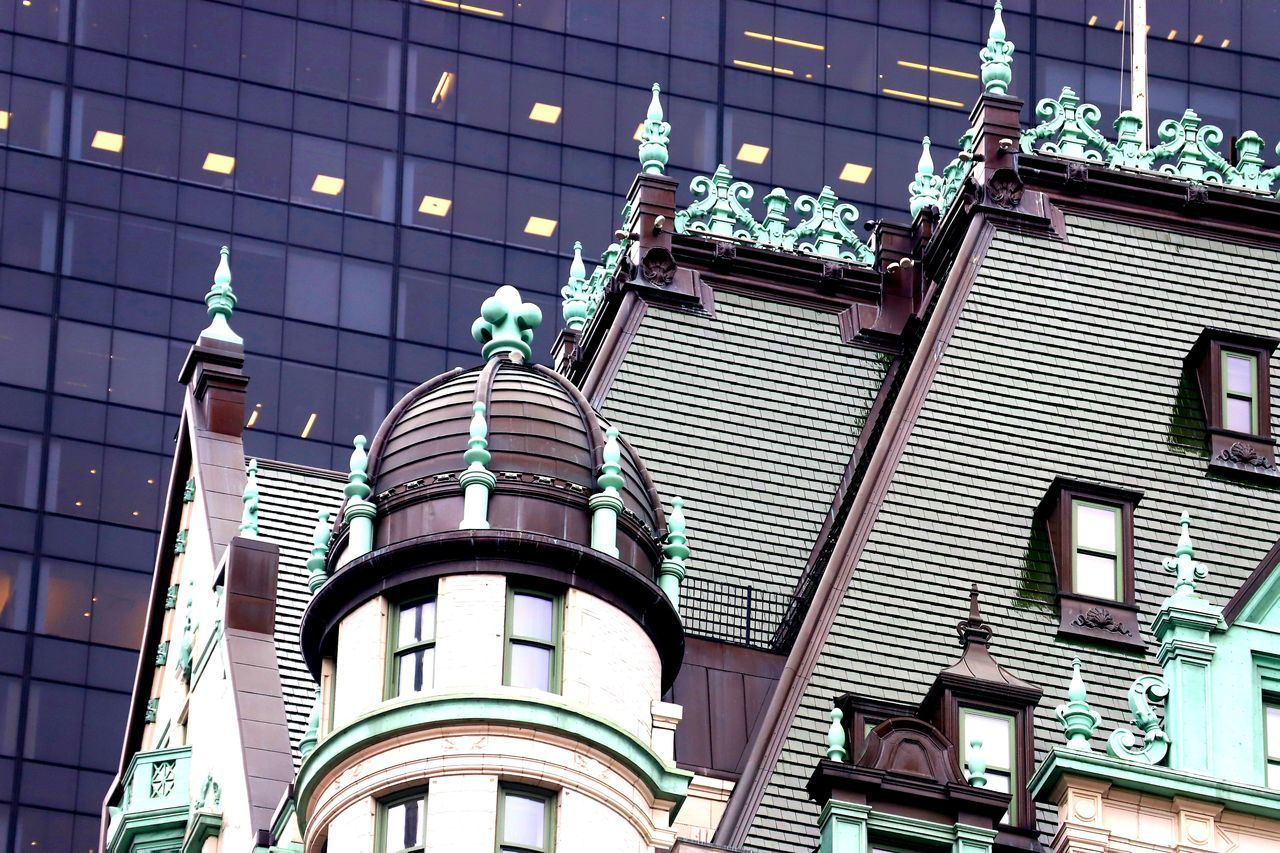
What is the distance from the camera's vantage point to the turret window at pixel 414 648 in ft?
143

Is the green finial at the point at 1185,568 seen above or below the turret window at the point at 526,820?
above

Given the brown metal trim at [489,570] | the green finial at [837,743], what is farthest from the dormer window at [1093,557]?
the brown metal trim at [489,570]

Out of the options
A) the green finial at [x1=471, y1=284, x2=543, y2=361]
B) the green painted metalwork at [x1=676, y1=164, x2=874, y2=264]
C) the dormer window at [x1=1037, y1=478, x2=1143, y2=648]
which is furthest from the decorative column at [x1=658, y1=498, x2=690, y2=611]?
the green painted metalwork at [x1=676, y1=164, x2=874, y2=264]

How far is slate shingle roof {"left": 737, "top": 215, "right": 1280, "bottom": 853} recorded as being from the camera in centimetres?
4644

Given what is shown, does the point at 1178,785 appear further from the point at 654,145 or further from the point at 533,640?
the point at 654,145

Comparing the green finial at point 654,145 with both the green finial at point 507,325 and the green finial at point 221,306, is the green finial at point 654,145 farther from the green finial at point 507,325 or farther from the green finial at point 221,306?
the green finial at point 221,306

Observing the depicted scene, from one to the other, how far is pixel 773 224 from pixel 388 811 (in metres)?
15.4

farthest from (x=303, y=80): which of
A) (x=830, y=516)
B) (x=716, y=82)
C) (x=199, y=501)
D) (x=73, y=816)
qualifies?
(x=830, y=516)

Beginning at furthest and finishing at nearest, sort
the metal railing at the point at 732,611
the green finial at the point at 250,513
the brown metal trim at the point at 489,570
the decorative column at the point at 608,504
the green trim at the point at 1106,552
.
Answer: the green finial at the point at 250,513 → the metal railing at the point at 732,611 → the green trim at the point at 1106,552 → the decorative column at the point at 608,504 → the brown metal trim at the point at 489,570

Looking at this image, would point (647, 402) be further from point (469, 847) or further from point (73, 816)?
point (73, 816)

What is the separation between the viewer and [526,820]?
42.6 metres

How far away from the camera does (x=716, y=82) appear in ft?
500

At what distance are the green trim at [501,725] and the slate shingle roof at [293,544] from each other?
773 cm

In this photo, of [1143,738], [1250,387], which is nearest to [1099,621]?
[1143,738]
